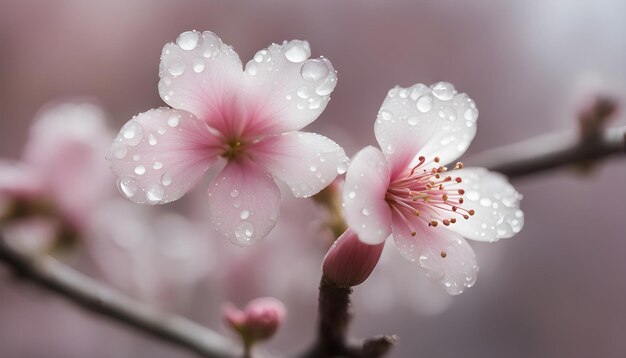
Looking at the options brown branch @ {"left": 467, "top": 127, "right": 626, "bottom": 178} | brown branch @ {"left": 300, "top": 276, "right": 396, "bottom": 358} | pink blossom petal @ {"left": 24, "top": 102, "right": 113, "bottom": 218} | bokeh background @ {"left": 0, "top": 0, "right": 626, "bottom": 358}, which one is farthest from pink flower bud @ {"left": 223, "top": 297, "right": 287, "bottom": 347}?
bokeh background @ {"left": 0, "top": 0, "right": 626, "bottom": 358}

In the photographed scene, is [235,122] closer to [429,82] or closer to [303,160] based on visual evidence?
[303,160]

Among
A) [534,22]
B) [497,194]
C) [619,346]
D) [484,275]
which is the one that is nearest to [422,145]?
[497,194]

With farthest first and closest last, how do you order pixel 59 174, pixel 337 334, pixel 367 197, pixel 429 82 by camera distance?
pixel 429 82 < pixel 59 174 < pixel 337 334 < pixel 367 197

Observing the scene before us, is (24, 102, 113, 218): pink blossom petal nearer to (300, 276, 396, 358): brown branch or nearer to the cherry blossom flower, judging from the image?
the cherry blossom flower

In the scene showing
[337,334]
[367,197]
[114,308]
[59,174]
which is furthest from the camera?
[59,174]

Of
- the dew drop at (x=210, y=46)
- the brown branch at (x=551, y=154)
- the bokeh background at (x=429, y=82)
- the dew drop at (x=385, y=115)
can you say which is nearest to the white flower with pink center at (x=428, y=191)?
the dew drop at (x=385, y=115)

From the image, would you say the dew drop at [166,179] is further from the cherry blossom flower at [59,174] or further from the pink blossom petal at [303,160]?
the cherry blossom flower at [59,174]

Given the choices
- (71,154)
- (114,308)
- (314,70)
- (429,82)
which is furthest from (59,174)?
(429,82)
